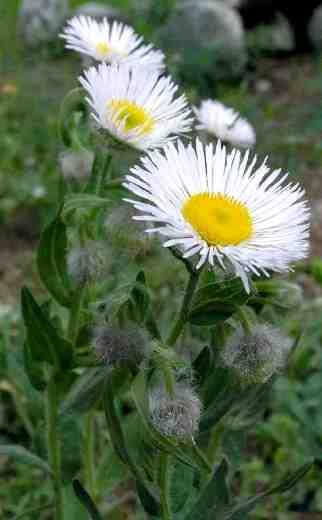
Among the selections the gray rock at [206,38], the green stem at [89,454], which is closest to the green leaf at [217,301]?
the green stem at [89,454]

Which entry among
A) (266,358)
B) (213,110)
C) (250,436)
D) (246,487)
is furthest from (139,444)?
(250,436)

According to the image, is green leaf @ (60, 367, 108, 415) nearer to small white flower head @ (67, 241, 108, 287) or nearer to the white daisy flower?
small white flower head @ (67, 241, 108, 287)

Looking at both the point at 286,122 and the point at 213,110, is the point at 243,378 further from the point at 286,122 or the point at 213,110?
the point at 286,122

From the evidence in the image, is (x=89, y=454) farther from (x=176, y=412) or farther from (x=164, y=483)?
(x=176, y=412)

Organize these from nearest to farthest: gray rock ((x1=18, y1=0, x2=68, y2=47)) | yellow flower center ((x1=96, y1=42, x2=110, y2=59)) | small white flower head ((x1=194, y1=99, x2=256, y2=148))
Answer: yellow flower center ((x1=96, y1=42, x2=110, y2=59))
small white flower head ((x1=194, y1=99, x2=256, y2=148))
gray rock ((x1=18, y1=0, x2=68, y2=47))

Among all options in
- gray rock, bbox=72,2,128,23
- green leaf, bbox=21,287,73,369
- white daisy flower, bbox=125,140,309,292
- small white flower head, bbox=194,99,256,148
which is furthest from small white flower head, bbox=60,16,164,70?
gray rock, bbox=72,2,128,23
